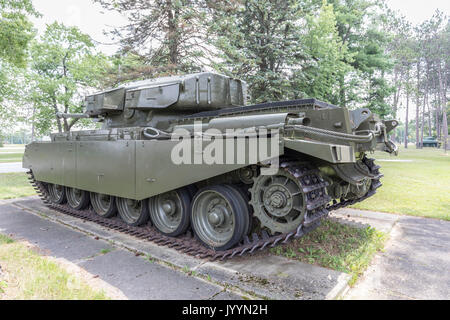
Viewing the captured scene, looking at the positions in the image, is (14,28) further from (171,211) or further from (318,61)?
(318,61)

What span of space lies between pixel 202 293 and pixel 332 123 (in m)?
2.73

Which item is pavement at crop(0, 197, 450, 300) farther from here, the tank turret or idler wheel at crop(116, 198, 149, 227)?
the tank turret

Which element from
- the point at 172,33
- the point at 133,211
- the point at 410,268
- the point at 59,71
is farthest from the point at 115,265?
the point at 59,71

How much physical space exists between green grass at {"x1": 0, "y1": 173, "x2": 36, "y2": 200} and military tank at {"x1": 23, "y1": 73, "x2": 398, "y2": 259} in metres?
3.03

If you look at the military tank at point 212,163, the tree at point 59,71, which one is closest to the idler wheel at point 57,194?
the military tank at point 212,163

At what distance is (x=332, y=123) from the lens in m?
4.29

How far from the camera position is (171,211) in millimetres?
5496

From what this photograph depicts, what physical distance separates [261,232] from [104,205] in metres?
3.99

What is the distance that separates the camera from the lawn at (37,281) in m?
3.31

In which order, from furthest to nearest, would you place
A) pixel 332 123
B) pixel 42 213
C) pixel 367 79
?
1. pixel 367 79
2. pixel 42 213
3. pixel 332 123

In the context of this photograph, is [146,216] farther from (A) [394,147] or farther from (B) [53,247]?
(A) [394,147]

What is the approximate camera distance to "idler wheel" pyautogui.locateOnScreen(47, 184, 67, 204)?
26.4 feet
